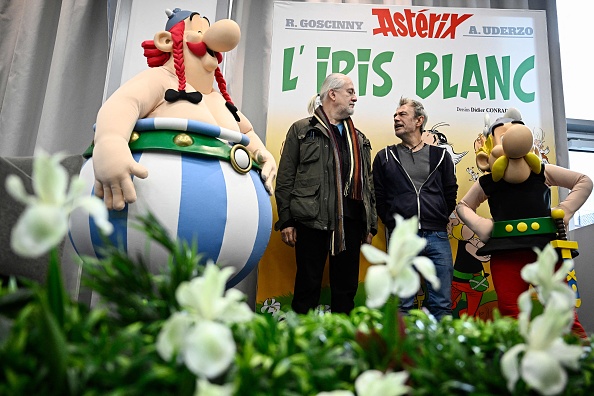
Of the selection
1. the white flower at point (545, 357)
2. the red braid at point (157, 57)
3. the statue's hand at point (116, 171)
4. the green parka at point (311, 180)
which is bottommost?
the white flower at point (545, 357)

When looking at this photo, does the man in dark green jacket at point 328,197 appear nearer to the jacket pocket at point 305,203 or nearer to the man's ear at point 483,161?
the jacket pocket at point 305,203

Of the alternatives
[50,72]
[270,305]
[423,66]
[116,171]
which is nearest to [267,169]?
[116,171]

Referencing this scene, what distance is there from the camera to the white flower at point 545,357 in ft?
1.05

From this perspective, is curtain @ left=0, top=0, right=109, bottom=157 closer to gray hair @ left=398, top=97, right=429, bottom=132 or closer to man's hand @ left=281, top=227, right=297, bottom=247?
man's hand @ left=281, top=227, right=297, bottom=247

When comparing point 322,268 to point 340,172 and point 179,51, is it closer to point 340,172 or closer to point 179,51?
point 340,172

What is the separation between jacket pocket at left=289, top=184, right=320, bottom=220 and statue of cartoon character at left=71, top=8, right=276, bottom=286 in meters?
0.63

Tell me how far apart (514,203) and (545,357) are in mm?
1351

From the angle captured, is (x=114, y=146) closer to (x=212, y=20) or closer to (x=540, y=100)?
(x=212, y=20)

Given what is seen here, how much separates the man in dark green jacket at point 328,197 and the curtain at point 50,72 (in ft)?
3.52

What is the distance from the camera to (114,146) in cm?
100

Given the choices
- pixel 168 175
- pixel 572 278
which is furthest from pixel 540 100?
pixel 168 175

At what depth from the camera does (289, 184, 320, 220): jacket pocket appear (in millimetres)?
1878

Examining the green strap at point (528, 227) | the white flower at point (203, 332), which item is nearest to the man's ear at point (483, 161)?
the green strap at point (528, 227)

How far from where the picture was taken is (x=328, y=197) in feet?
6.31
